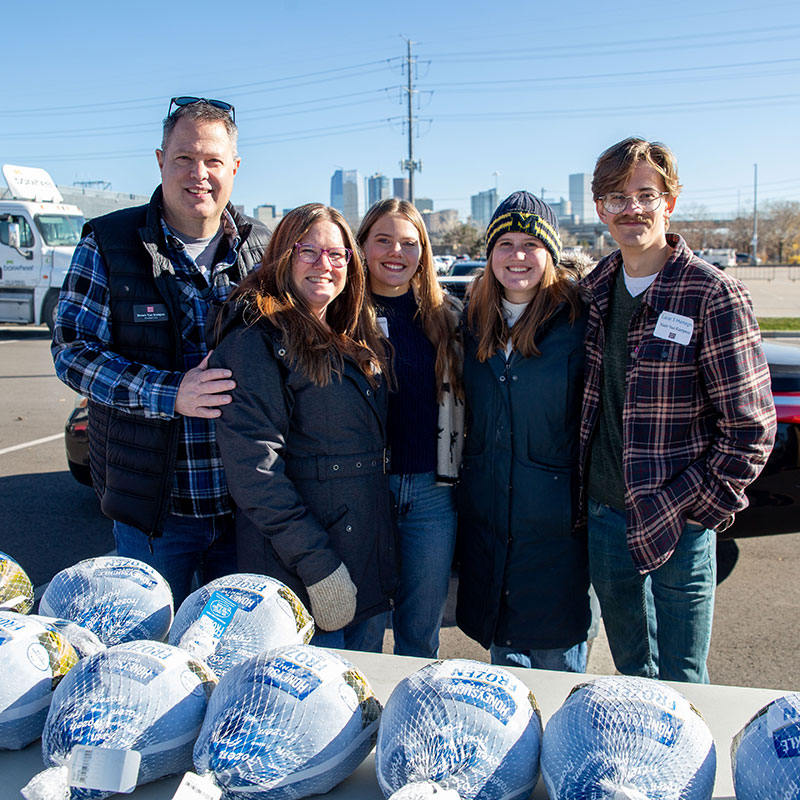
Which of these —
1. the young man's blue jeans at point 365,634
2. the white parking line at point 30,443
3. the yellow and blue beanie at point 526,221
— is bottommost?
the white parking line at point 30,443

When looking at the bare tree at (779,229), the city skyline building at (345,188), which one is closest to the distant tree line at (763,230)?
the bare tree at (779,229)

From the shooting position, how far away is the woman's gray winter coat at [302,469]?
219cm

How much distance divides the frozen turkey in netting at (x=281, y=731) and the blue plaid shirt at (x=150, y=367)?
3.72 ft

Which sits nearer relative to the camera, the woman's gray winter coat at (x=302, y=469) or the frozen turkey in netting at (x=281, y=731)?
the frozen turkey in netting at (x=281, y=731)

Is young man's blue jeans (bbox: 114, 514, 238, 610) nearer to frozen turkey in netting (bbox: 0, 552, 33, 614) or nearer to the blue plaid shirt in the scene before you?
the blue plaid shirt

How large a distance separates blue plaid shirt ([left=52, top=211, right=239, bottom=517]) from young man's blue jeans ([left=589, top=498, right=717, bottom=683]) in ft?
4.24

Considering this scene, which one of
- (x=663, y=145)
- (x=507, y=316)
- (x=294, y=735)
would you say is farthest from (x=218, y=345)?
(x=663, y=145)

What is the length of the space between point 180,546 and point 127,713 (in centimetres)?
125

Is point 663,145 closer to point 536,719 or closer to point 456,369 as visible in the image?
point 456,369

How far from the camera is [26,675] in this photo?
1529 millimetres

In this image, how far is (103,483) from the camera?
269 centimetres

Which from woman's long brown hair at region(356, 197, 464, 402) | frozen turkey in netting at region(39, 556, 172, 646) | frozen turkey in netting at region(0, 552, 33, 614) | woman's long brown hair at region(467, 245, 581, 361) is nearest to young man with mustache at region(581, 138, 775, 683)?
woman's long brown hair at region(467, 245, 581, 361)

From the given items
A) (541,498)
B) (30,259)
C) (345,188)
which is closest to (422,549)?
(541,498)

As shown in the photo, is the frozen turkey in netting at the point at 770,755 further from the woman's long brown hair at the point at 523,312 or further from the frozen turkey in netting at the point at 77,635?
the woman's long brown hair at the point at 523,312
